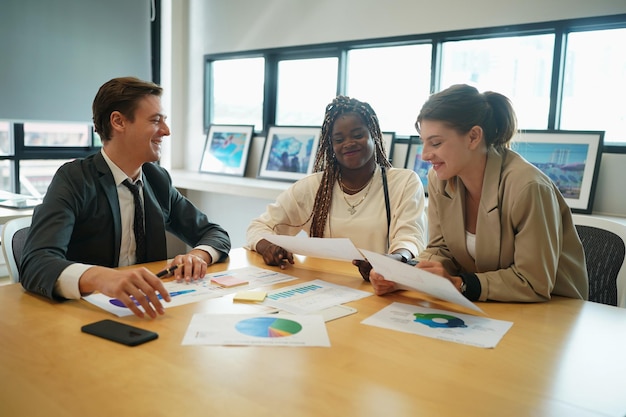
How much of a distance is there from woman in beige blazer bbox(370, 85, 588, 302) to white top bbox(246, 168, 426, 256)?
8.7 inches

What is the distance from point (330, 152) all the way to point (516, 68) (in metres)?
1.57

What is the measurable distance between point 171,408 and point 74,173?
1048 mm

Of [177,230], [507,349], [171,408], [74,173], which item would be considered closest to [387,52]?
[177,230]

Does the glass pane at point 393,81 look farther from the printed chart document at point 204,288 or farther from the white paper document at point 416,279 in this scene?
the white paper document at point 416,279

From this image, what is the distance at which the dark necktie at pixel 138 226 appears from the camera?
1769 mm

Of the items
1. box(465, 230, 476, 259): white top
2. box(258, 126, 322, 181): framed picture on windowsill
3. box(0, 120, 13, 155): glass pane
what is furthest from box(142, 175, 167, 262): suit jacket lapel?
box(0, 120, 13, 155): glass pane

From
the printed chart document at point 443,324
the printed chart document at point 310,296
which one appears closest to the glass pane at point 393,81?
the printed chart document at point 310,296

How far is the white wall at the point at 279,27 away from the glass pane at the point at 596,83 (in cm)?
15

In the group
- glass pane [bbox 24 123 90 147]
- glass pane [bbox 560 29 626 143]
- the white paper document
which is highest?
glass pane [bbox 560 29 626 143]

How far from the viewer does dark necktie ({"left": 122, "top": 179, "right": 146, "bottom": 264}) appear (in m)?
1.77

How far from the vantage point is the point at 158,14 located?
15.9ft

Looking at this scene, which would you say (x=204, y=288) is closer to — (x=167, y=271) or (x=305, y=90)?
(x=167, y=271)

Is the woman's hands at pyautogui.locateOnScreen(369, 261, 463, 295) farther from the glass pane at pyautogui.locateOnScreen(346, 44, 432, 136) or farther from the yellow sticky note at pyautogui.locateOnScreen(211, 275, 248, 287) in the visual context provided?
the glass pane at pyautogui.locateOnScreen(346, 44, 432, 136)

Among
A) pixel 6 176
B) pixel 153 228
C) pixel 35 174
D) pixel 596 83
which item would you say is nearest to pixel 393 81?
pixel 596 83
